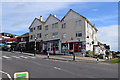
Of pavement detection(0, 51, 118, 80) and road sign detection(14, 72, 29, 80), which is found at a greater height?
road sign detection(14, 72, 29, 80)

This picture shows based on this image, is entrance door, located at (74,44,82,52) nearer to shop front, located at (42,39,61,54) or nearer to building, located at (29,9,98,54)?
building, located at (29,9,98,54)

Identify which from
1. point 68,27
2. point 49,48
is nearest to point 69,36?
point 68,27

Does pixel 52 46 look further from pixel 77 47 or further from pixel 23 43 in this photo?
pixel 23 43

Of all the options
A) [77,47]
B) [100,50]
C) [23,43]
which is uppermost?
[23,43]

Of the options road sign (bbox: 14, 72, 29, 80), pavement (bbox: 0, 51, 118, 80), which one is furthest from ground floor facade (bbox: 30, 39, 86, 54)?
road sign (bbox: 14, 72, 29, 80)

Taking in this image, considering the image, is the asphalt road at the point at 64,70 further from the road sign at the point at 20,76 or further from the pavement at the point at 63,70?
the road sign at the point at 20,76

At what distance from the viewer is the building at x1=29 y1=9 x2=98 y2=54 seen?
103 ft

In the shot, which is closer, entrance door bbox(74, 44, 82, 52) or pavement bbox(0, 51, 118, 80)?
pavement bbox(0, 51, 118, 80)

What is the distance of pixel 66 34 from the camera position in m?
34.8

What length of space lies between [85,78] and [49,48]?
30822 mm

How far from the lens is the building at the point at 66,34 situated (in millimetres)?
31516

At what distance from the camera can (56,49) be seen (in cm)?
3722

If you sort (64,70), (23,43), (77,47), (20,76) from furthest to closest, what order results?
1. (23,43)
2. (77,47)
3. (64,70)
4. (20,76)

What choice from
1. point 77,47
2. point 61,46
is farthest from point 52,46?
point 77,47
